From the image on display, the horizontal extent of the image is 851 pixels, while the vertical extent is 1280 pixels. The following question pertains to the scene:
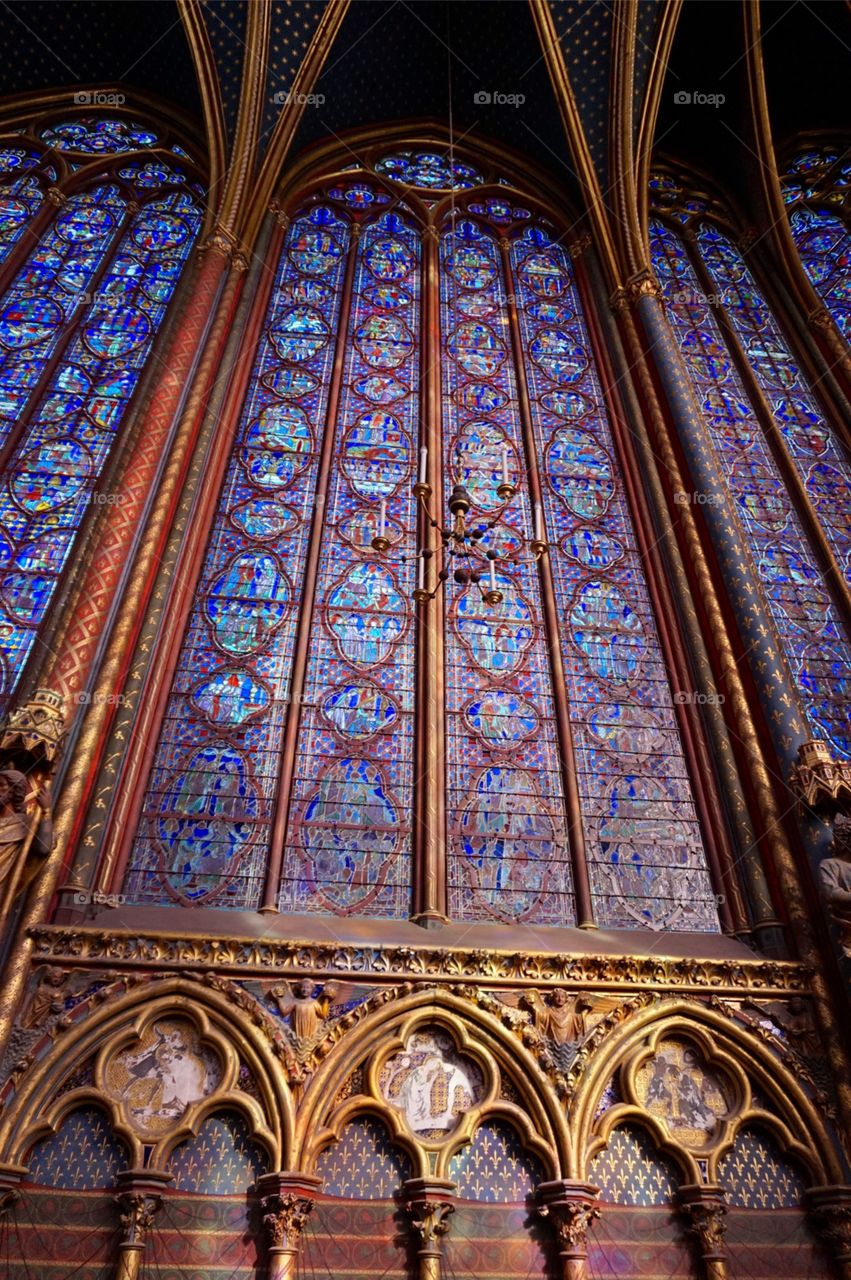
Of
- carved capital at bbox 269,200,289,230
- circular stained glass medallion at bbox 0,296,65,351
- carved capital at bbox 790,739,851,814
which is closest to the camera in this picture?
carved capital at bbox 790,739,851,814

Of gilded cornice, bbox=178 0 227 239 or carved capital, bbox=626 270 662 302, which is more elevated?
gilded cornice, bbox=178 0 227 239

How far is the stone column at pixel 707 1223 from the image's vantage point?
5434 mm

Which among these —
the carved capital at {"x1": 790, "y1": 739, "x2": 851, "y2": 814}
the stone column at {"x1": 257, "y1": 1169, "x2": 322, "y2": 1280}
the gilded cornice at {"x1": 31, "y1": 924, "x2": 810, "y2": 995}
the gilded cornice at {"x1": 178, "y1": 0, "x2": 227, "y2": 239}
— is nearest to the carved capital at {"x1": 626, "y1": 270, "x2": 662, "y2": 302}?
the gilded cornice at {"x1": 178, "y1": 0, "x2": 227, "y2": 239}

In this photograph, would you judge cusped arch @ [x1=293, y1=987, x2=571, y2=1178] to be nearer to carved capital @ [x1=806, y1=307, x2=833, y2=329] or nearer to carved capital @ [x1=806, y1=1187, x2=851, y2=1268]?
carved capital @ [x1=806, y1=1187, x2=851, y2=1268]

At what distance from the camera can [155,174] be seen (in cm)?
1302

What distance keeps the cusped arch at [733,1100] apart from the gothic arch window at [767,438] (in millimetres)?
2797

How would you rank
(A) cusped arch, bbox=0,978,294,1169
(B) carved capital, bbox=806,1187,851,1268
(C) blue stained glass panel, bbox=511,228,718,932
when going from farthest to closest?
(C) blue stained glass panel, bbox=511,228,718,932
(B) carved capital, bbox=806,1187,851,1268
(A) cusped arch, bbox=0,978,294,1169

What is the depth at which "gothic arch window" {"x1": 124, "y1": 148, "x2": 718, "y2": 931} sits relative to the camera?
7012 mm

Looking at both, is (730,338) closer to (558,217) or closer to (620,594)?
(558,217)

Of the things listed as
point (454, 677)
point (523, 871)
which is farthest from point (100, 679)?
point (523, 871)

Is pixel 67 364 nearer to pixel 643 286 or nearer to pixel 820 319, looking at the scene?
pixel 643 286

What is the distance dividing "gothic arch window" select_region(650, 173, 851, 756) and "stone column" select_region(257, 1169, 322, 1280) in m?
5.26

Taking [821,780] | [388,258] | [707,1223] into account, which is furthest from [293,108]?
[707,1223]

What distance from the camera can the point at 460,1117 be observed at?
580cm
